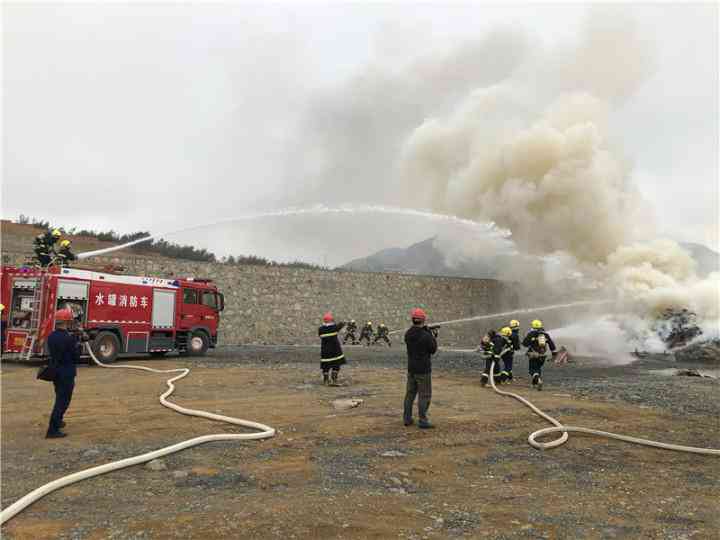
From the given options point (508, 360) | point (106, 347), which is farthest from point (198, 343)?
point (508, 360)

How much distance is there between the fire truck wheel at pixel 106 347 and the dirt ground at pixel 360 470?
3.64 metres

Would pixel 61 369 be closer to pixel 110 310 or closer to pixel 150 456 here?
pixel 150 456

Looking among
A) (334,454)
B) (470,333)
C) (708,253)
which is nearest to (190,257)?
(470,333)

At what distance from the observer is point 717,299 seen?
25.5 meters

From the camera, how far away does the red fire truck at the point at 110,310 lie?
44.2ft

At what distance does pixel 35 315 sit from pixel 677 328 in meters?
26.3

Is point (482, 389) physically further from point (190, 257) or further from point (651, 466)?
point (190, 257)

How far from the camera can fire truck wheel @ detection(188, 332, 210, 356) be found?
57.4 ft

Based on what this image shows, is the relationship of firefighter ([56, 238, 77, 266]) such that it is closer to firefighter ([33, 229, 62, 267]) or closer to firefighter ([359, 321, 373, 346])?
firefighter ([33, 229, 62, 267])

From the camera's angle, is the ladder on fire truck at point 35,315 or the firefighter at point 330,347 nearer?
the firefighter at point 330,347

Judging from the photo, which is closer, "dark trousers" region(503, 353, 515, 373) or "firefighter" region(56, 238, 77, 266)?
"dark trousers" region(503, 353, 515, 373)

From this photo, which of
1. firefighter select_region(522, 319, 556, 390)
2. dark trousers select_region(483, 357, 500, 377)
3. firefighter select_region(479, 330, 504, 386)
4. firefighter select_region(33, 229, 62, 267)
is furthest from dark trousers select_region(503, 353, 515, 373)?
firefighter select_region(33, 229, 62, 267)

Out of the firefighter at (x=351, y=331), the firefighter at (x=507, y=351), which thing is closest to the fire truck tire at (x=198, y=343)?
the firefighter at (x=351, y=331)

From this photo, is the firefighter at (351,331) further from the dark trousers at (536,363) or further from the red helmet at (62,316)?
the red helmet at (62,316)
